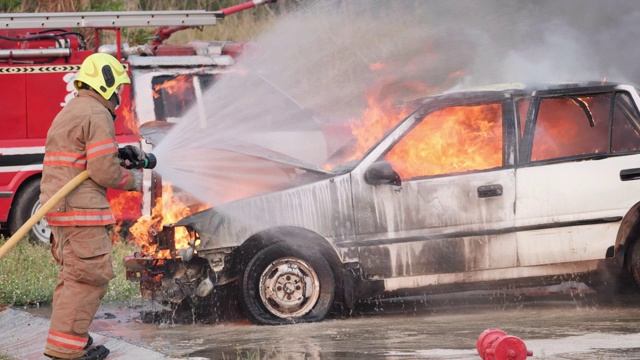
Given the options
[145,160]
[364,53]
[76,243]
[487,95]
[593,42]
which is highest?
[364,53]

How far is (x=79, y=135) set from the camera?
22.0ft

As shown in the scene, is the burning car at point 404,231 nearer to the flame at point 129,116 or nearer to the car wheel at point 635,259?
the car wheel at point 635,259

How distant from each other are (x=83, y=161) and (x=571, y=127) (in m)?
3.76

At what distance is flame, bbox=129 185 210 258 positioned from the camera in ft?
27.0

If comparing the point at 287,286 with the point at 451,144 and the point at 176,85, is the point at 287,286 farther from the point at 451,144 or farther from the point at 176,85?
the point at 176,85

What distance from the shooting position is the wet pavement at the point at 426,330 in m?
6.87

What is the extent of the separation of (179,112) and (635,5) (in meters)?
5.31

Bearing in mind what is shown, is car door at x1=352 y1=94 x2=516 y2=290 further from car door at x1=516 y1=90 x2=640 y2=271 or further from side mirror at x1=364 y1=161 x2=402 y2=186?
car door at x1=516 y1=90 x2=640 y2=271

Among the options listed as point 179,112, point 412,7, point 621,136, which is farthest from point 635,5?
point 179,112

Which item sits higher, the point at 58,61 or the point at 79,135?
the point at 58,61

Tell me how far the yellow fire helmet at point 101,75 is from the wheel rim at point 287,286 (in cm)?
198

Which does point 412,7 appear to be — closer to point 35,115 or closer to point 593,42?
point 593,42

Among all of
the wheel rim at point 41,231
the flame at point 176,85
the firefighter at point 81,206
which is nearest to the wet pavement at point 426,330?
the firefighter at point 81,206

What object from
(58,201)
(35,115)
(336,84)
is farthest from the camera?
(336,84)
